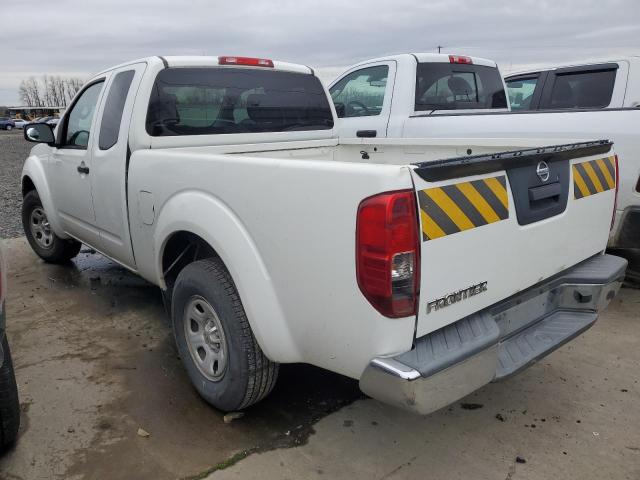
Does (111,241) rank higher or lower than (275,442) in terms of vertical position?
higher

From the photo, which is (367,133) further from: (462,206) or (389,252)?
(389,252)

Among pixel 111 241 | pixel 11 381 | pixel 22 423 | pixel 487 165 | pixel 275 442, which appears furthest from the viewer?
pixel 111 241

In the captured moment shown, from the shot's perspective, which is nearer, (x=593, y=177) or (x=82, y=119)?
(x=593, y=177)

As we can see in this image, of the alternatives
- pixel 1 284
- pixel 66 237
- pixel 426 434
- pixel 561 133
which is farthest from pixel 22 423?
pixel 561 133

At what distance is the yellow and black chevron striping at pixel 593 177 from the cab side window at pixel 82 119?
10.7 feet

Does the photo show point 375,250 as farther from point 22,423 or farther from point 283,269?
point 22,423

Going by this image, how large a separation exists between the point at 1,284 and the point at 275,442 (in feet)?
4.61

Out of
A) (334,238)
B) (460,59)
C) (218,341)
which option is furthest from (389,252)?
(460,59)

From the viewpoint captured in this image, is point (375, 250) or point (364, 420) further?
point (364, 420)

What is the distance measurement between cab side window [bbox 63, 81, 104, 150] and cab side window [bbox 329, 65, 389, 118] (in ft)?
9.60

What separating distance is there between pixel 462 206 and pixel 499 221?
0.83 feet

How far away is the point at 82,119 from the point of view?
416cm

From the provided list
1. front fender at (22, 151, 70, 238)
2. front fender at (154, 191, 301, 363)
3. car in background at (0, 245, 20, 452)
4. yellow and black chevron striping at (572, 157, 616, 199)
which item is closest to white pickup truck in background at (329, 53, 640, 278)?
yellow and black chevron striping at (572, 157, 616, 199)

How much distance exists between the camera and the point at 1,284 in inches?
83.2
